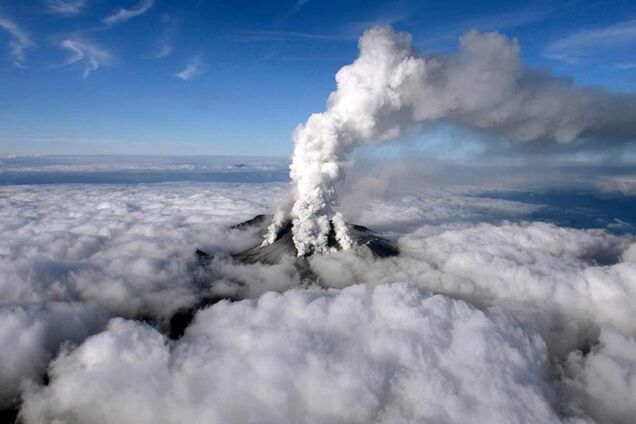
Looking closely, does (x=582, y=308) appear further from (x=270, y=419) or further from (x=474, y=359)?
(x=270, y=419)

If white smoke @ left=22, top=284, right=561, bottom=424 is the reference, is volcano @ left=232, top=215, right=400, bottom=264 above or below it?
above

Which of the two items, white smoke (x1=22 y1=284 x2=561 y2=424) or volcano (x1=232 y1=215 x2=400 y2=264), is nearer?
white smoke (x1=22 y1=284 x2=561 y2=424)

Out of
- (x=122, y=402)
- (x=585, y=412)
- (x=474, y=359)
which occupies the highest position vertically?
(x=474, y=359)

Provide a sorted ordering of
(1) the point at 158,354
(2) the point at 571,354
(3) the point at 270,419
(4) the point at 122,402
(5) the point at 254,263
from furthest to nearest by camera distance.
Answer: (5) the point at 254,263 < (2) the point at 571,354 < (1) the point at 158,354 < (4) the point at 122,402 < (3) the point at 270,419

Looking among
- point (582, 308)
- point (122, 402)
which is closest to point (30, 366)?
point (122, 402)

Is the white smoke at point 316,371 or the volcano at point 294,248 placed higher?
the volcano at point 294,248

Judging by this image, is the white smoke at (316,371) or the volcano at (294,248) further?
the volcano at (294,248)

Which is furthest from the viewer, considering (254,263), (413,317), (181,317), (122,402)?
(254,263)

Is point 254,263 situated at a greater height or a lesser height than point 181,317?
greater

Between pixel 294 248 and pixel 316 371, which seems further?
pixel 294 248

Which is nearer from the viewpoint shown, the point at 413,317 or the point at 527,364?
the point at 527,364

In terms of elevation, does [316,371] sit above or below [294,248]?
below
